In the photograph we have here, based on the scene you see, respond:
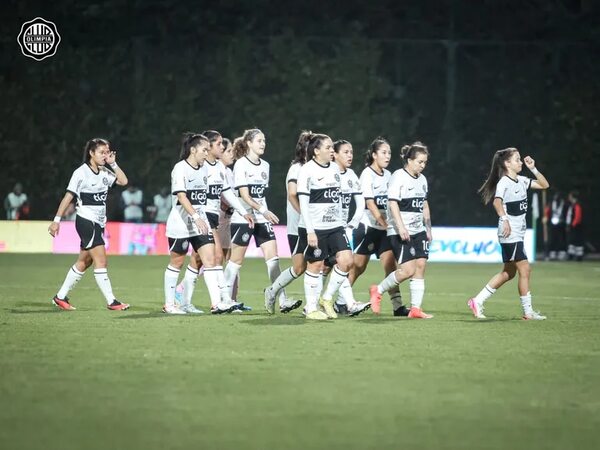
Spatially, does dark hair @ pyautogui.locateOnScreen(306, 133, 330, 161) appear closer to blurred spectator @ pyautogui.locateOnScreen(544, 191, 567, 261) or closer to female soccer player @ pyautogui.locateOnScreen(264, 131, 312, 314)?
female soccer player @ pyautogui.locateOnScreen(264, 131, 312, 314)

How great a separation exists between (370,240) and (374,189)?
686 millimetres

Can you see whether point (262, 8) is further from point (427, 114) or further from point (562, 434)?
point (562, 434)

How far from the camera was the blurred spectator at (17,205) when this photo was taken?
1433 inches

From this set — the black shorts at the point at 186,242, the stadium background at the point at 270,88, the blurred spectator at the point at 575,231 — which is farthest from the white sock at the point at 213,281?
the stadium background at the point at 270,88

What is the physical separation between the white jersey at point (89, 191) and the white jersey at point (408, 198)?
3.65 metres

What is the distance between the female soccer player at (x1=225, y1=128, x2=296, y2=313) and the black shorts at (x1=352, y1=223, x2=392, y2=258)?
108 cm

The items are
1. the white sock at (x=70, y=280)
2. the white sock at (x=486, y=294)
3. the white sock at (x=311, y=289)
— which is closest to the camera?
the white sock at (x=311, y=289)

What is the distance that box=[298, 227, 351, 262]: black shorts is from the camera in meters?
13.9

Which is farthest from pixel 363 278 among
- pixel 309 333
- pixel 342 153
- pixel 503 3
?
pixel 503 3

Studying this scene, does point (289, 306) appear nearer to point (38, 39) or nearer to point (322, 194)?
point (322, 194)

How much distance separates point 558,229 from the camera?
35.5m

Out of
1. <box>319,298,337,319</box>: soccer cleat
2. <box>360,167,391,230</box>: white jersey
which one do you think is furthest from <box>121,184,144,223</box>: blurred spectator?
<box>319,298,337,319</box>: soccer cleat

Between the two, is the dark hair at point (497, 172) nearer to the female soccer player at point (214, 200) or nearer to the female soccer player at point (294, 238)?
the female soccer player at point (294, 238)

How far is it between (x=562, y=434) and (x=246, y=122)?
1226 inches
